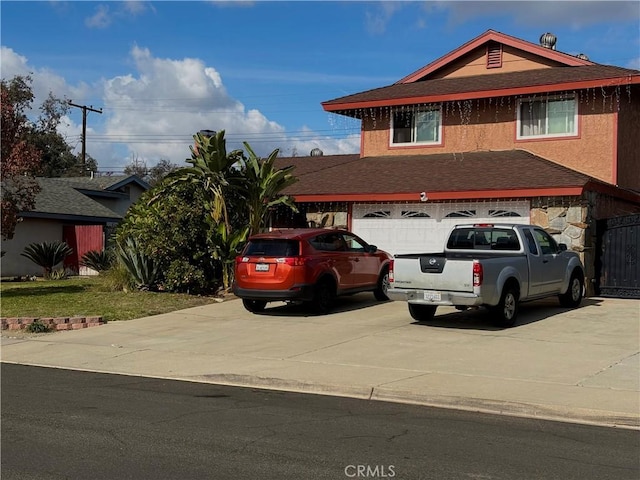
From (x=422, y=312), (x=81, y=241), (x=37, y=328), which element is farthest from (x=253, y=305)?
(x=81, y=241)

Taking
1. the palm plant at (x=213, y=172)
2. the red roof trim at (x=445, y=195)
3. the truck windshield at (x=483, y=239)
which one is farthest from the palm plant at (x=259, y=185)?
the truck windshield at (x=483, y=239)

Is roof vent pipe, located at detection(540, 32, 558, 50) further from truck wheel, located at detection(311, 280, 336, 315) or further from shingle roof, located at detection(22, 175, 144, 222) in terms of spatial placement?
shingle roof, located at detection(22, 175, 144, 222)

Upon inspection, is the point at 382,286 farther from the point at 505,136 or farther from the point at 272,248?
the point at 505,136

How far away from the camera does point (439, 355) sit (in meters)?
10.7

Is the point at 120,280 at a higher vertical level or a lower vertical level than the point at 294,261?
lower

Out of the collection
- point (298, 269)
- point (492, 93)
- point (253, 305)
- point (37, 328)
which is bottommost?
point (37, 328)

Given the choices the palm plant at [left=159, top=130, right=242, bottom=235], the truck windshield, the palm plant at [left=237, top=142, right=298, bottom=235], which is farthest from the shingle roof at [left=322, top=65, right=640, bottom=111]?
the truck windshield

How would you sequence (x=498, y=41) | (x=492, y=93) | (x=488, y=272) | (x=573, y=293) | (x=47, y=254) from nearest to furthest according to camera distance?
(x=488, y=272)
(x=573, y=293)
(x=492, y=93)
(x=498, y=41)
(x=47, y=254)

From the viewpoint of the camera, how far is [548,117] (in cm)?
1962

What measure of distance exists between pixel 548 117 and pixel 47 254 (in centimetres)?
1827

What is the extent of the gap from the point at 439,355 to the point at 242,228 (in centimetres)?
958

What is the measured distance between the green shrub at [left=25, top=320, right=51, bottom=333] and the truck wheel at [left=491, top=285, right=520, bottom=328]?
864 cm

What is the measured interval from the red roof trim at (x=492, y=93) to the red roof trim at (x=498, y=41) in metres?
2.61

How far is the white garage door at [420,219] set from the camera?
1803cm
